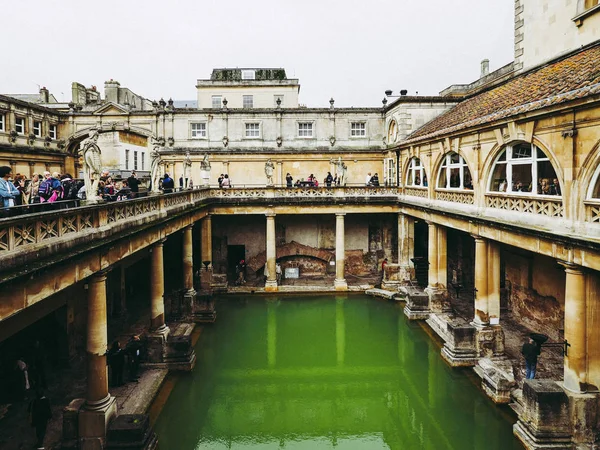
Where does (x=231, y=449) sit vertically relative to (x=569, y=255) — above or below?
below

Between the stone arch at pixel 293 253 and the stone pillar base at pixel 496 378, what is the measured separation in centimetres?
1667

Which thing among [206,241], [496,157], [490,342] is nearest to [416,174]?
[496,157]

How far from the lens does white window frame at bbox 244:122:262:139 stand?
31453 mm

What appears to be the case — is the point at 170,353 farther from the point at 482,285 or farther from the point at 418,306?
the point at 418,306

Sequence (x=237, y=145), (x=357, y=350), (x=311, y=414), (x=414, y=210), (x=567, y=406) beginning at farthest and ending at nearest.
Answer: (x=237, y=145) → (x=414, y=210) → (x=357, y=350) → (x=311, y=414) → (x=567, y=406)

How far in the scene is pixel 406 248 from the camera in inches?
1068

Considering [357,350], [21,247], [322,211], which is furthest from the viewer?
[322,211]

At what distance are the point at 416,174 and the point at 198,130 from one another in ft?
50.8

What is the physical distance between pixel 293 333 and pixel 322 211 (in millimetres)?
9060

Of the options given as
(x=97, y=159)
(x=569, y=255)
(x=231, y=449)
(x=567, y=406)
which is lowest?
(x=231, y=449)

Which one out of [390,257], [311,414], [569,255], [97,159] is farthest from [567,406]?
[390,257]

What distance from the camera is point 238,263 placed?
104ft

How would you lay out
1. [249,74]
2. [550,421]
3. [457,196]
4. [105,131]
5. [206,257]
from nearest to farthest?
[550,421] → [457,196] → [206,257] → [105,131] → [249,74]

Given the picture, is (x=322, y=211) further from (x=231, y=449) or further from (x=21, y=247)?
(x=21, y=247)
